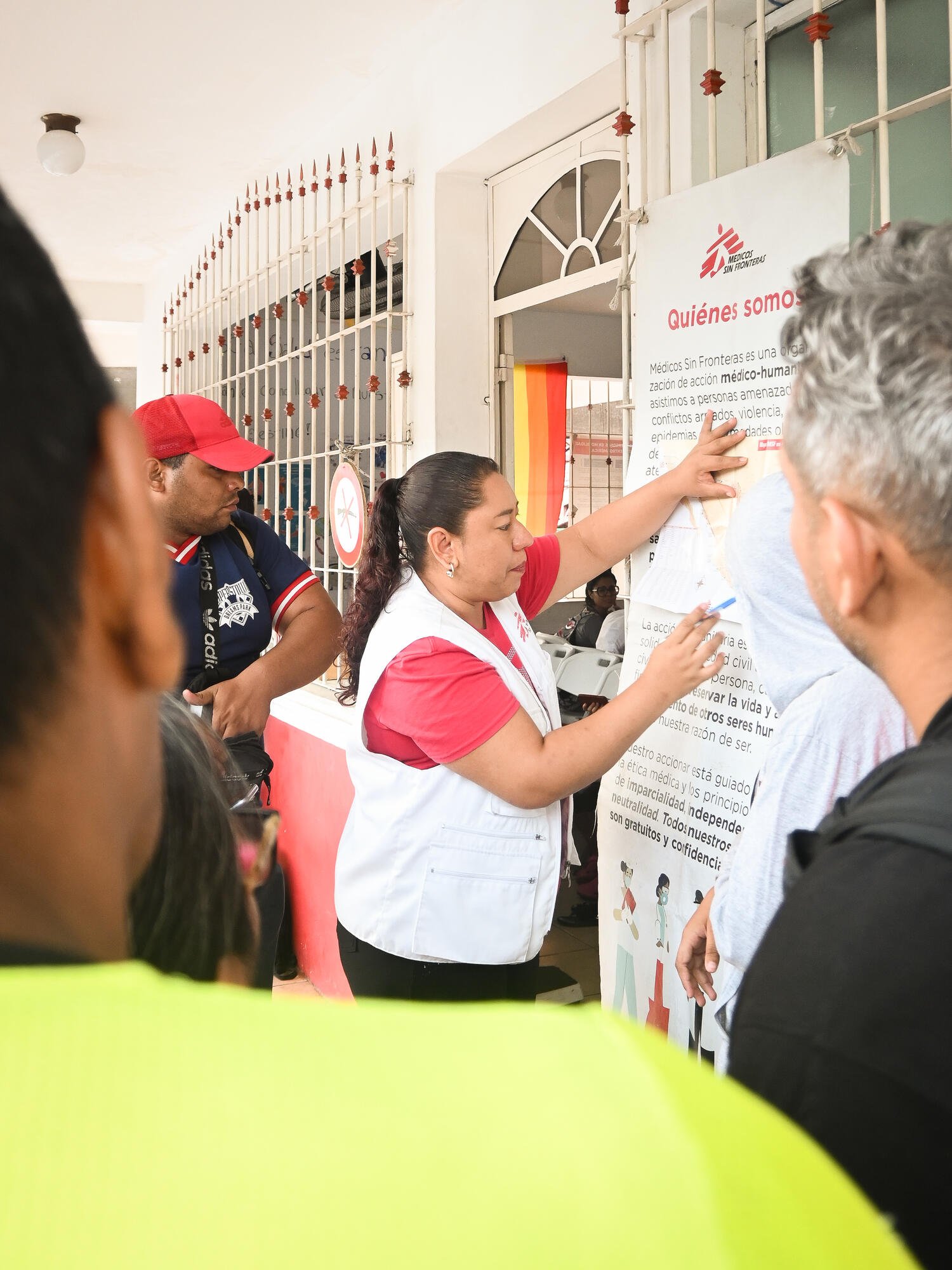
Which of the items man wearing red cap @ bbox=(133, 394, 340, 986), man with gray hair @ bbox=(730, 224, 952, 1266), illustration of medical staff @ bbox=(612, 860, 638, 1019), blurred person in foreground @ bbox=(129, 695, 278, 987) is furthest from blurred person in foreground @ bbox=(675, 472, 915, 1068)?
man wearing red cap @ bbox=(133, 394, 340, 986)

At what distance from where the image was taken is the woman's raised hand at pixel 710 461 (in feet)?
6.25

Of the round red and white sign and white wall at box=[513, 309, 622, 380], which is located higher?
white wall at box=[513, 309, 622, 380]

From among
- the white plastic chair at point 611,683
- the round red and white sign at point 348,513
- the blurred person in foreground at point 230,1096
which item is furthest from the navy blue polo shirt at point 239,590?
the white plastic chair at point 611,683

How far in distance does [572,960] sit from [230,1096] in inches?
155

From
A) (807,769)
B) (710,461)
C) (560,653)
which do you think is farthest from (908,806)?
(560,653)

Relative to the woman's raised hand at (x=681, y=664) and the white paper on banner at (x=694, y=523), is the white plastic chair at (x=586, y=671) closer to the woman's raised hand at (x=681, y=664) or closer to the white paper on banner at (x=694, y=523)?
the white paper on banner at (x=694, y=523)

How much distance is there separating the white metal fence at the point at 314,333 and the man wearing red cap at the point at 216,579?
4.23 feet

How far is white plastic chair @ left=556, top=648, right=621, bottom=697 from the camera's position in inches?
174

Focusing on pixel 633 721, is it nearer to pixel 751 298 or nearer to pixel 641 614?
pixel 641 614

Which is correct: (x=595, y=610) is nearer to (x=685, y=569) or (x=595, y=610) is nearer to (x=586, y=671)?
(x=586, y=671)

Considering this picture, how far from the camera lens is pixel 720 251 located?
6.26 feet

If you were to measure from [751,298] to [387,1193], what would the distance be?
72.8 inches

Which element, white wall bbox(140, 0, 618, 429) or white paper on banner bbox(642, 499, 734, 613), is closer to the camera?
white paper on banner bbox(642, 499, 734, 613)

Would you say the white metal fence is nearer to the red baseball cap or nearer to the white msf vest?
the red baseball cap
